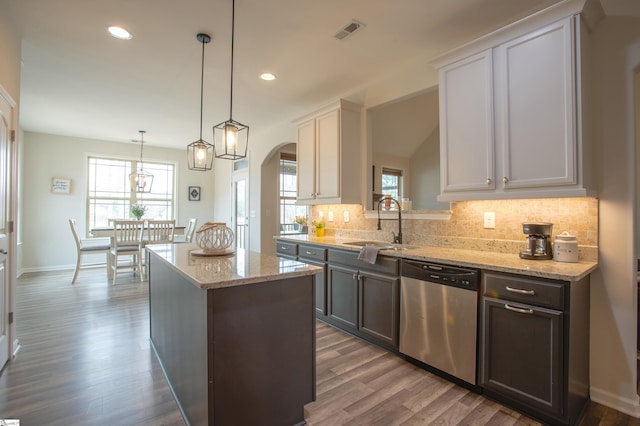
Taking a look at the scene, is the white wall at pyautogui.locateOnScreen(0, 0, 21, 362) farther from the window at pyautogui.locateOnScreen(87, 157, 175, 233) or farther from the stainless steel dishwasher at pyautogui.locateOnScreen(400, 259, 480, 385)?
the window at pyautogui.locateOnScreen(87, 157, 175, 233)

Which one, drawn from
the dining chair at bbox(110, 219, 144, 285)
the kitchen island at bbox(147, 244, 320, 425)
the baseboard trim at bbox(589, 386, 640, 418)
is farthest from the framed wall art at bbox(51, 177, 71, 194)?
the baseboard trim at bbox(589, 386, 640, 418)

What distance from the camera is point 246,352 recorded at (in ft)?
5.10

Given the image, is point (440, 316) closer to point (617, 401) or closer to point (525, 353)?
point (525, 353)

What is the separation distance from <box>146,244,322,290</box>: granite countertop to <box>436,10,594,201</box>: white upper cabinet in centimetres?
142

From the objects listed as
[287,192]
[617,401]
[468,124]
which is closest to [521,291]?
[617,401]

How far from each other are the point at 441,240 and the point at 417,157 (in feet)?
8.68

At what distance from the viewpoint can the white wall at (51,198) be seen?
19.1 ft

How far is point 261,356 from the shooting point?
160 centimetres

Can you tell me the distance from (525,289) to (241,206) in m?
5.52

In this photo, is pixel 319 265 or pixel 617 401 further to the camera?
pixel 319 265

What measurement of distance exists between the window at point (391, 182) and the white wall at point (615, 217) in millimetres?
Result: 2995

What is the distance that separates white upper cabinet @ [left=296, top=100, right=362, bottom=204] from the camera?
349cm

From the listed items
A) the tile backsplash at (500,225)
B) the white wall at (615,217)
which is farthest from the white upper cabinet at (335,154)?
the white wall at (615,217)

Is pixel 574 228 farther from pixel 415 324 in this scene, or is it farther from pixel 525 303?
pixel 415 324
